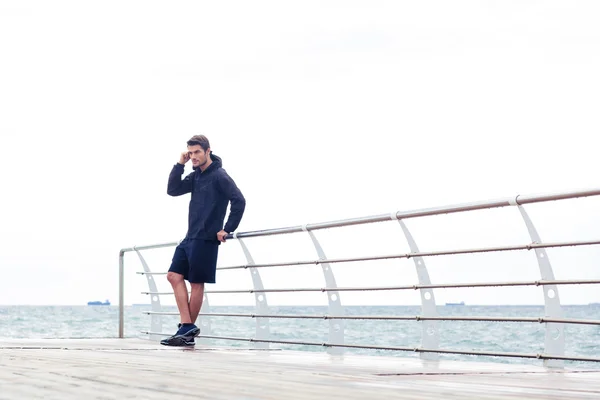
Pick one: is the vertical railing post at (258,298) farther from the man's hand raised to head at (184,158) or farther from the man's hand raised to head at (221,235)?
the man's hand raised to head at (184,158)

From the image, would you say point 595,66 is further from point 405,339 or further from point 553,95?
point 405,339

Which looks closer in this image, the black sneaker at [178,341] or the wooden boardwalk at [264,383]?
the wooden boardwalk at [264,383]

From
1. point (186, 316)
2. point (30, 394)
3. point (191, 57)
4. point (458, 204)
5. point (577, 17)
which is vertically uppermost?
point (577, 17)

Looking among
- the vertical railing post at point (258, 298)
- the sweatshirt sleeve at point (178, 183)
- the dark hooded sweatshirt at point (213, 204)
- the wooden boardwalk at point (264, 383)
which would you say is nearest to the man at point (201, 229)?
the dark hooded sweatshirt at point (213, 204)

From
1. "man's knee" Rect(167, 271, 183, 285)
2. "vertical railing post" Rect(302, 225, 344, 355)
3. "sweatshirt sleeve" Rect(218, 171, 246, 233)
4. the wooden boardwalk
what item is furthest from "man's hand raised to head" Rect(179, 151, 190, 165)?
the wooden boardwalk

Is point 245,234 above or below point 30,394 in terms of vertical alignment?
above

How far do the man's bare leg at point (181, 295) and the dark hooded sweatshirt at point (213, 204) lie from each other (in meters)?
0.28

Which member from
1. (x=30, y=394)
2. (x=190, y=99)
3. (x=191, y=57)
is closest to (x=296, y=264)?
(x=30, y=394)

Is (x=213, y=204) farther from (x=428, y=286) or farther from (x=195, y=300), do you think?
→ (x=428, y=286)

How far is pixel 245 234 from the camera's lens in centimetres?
647

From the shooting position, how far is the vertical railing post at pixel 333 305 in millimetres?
5430

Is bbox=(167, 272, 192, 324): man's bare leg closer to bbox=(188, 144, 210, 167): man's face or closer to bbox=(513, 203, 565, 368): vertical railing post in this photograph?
bbox=(188, 144, 210, 167): man's face

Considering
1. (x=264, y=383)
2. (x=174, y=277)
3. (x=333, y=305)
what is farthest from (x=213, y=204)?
(x=264, y=383)

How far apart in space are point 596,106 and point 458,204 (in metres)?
62.4
